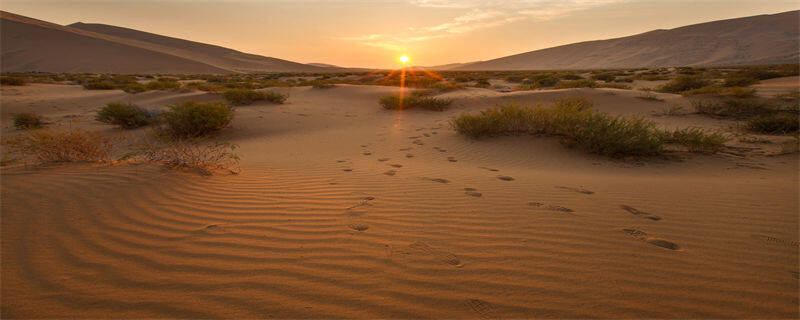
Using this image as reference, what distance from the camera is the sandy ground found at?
1617 mm

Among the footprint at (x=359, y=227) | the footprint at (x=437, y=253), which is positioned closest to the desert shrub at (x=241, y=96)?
the footprint at (x=359, y=227)

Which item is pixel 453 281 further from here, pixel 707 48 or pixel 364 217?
pixel 707 48

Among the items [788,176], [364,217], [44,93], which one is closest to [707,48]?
[788,176]

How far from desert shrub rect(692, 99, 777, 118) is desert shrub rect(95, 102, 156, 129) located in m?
Result: 14.8

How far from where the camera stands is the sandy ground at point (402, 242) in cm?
162

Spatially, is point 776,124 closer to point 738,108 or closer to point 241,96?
point 738,108

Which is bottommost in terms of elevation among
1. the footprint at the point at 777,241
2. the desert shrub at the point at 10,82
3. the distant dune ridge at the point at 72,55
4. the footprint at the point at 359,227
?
the footprint at the point at 359,227

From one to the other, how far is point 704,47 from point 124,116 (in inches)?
3773

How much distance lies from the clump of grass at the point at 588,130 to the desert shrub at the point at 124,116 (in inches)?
339

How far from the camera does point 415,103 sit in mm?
10844

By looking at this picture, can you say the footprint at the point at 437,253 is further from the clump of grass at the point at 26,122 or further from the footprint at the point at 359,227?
the clump of grass at the point at 26,122

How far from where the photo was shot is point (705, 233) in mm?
2320

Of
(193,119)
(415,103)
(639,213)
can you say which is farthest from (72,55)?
(639,213)

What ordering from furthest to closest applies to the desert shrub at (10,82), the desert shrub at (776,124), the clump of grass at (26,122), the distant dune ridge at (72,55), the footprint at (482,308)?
the distant dune ridge at (72,55) < the desert shrub at (10,82) < the clump of grass at (26,122) < the desert shrub at (776,124) < the footprint at (482,308)
